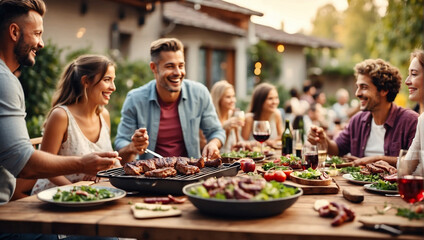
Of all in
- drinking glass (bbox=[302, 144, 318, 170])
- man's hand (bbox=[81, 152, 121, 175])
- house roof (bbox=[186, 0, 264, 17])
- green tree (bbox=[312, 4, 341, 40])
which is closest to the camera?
man's hand (bbox=[81, 152, 121, 175])

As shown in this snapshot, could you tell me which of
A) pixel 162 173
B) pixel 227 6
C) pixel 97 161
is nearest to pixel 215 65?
pixel 227 6

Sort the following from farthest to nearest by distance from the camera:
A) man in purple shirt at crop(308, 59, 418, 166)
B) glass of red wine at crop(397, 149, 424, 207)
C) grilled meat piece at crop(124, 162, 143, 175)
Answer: man in purple shirt at crop(308, 59, 418, 166) → grilled meat piece at crop(124, 162, 143, 175) → glass of red wine at crop(397, 149, 424, 207)

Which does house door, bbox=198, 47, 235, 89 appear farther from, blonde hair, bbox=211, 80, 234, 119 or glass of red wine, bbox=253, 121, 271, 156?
glass of red wine, bbox=253, 121, 271, 156

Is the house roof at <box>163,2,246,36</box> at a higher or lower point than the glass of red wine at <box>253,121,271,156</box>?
higher

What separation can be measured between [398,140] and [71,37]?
288 inches

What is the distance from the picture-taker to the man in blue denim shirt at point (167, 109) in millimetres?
4516

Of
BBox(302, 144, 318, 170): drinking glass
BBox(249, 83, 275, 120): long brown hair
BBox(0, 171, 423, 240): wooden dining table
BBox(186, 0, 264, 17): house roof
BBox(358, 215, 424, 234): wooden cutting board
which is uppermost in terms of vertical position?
BBox(186, 0, 264, 17): house roof

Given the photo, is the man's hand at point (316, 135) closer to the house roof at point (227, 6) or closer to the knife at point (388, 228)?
the knife at point (388, 228)

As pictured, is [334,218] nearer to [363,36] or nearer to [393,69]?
A: [393,69]

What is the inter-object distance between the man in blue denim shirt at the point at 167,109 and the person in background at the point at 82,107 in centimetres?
55

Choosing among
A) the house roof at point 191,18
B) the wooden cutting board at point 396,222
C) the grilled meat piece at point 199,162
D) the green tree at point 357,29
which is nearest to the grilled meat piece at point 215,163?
the grilled meat piece at point 199,162

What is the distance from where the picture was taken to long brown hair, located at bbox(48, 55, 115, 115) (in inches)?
152

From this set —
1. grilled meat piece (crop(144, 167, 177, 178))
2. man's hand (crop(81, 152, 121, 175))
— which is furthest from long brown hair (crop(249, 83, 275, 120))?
man's hand (crop(81, 152, 121, 175))

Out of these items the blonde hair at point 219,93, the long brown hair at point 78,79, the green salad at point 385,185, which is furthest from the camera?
the blonde hair at point 219,93
